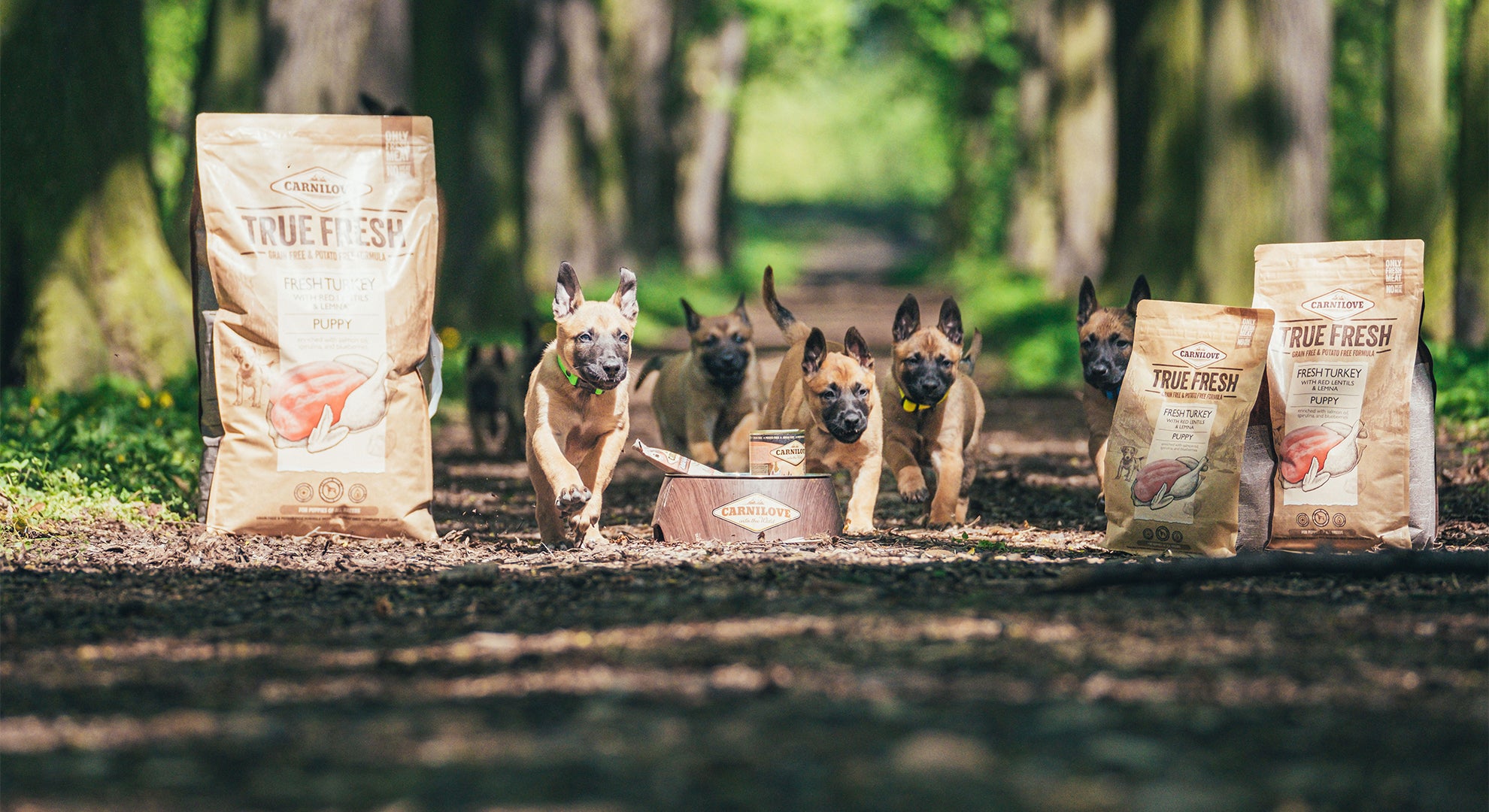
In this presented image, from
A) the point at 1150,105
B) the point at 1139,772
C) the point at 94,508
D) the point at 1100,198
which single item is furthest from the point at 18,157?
the point at 1100,198

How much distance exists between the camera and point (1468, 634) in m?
4.50

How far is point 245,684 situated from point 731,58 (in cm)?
3534

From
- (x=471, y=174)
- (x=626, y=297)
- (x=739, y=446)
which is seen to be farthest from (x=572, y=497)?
(x=471, y=174)

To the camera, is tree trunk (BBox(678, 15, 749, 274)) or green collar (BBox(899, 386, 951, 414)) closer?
green collar (BBox(899, 386, 951, 414))

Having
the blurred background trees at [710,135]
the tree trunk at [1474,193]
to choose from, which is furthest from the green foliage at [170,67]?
the tree trunk at [1474,193]

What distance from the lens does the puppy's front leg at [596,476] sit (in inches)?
269

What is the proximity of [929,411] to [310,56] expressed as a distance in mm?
6212

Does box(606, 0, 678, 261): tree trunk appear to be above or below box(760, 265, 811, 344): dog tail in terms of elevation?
above

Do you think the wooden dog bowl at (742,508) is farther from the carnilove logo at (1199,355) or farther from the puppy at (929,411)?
the carnilove logo at (1199,355)

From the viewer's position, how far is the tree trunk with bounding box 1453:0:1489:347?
13.7m

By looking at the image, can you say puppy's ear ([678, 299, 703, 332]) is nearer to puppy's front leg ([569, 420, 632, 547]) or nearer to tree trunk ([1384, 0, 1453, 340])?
puppy's front leg ([569, 420, 632, 547])

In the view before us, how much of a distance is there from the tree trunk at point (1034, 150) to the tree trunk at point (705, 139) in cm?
740

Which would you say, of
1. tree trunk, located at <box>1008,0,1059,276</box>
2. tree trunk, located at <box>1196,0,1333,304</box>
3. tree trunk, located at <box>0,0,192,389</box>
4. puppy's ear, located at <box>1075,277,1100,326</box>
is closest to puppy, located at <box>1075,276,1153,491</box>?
puppy's ear, located at <box>1075,277,1100,326</box>

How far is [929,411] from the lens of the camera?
7.89 metres
